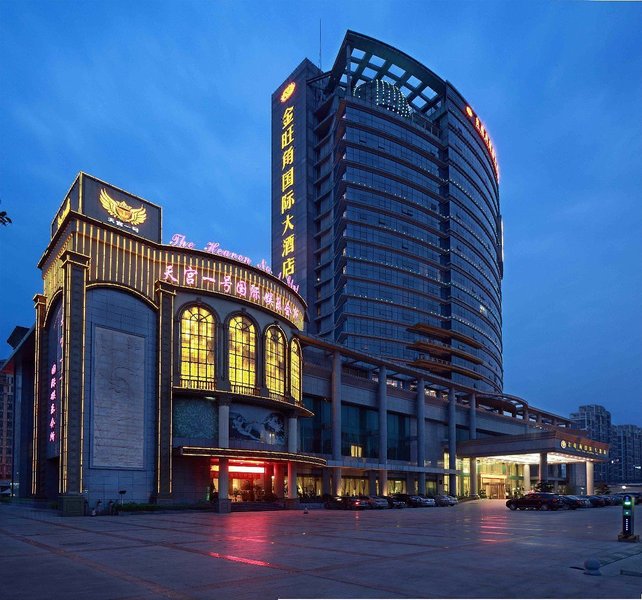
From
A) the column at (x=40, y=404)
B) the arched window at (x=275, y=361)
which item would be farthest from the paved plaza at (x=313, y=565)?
the arched window at (x=275, y=361)

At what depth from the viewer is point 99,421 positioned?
48875 millimetres

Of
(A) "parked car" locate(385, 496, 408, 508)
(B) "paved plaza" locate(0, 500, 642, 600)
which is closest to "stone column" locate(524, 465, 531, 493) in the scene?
(A) "parked car" locate(385, 496, 408, 508)

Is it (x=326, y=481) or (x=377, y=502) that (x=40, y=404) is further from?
(x=326, y=481)

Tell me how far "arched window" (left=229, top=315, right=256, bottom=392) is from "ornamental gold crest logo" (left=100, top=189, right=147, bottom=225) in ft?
39.7

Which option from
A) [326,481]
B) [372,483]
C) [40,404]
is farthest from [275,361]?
[372,483]

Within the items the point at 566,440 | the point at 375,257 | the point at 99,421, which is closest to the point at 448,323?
the point at 375,257

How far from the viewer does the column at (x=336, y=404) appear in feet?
251

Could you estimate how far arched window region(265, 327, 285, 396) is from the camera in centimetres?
6144

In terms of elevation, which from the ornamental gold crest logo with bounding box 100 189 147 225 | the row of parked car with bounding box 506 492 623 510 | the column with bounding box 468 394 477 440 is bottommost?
the row of parked car with bounding box 506 492 623 510

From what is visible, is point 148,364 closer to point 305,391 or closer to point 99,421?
point 99,421

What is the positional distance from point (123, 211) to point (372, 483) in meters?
48.0

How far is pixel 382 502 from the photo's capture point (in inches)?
2376

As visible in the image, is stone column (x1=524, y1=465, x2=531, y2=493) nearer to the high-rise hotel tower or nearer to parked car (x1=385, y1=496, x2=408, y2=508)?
the high-rise hotel tower

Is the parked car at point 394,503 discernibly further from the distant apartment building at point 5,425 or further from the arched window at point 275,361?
the distant apartment building at point 5,425
